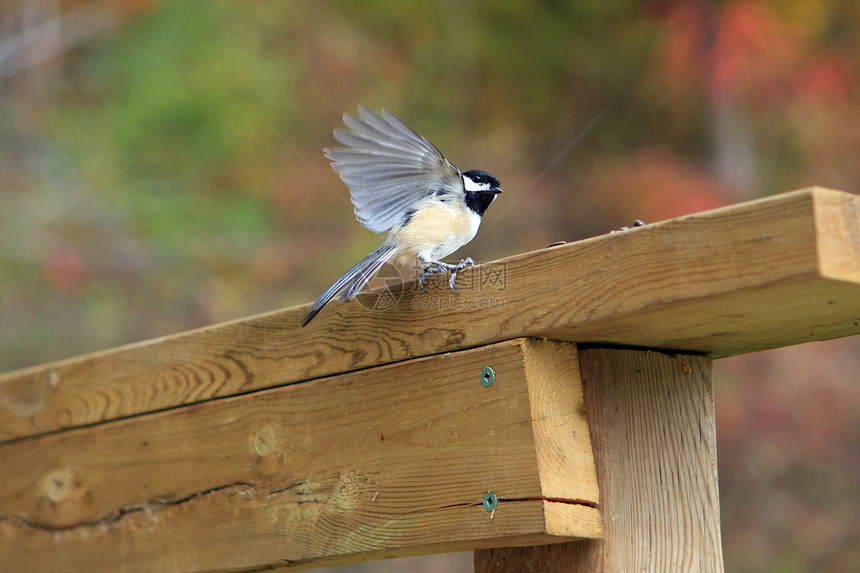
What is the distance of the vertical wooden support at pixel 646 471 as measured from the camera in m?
1.74

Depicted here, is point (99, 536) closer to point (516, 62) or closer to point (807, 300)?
point (807, 300)

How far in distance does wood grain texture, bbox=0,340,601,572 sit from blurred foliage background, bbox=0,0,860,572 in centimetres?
348

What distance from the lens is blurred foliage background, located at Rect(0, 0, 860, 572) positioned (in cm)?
636

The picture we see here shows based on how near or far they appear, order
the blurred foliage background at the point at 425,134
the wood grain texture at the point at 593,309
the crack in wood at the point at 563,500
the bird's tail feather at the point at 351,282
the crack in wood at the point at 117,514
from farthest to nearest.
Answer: the blurred foliage background at the point at 425,134 → the crack in wood at the point at 117,514 → the bird's tail feather at the point at 351,282 → the crack in wood at the point at 563,500 → the wood grain texture at the point at 593,309

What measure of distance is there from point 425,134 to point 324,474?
19.5 ft

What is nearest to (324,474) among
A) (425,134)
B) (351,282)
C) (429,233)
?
(351,282)

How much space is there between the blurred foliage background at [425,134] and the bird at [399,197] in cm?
347

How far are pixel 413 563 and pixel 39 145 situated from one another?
4.47m

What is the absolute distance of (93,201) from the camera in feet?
22.4

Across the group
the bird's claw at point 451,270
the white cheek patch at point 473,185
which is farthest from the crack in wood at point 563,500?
the white cheek patch at point 473,185

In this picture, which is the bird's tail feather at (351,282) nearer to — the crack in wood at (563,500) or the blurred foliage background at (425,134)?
the crack in wood at (563,500)

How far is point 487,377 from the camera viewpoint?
1752 mm

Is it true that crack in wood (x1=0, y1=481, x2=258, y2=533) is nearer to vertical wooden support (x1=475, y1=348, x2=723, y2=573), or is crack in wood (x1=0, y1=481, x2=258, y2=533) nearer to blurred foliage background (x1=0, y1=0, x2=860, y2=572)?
vertical wooden support (x1=475, y1=348, x2=723, y2=573)

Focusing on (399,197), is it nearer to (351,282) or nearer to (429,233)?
(429,233)
